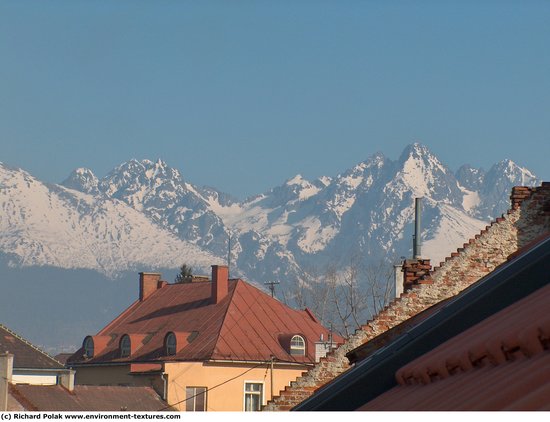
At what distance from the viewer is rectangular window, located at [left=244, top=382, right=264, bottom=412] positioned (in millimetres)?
65312

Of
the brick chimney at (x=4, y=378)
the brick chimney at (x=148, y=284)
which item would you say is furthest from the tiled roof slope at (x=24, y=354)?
the brick chimney at (x=148, y=284)

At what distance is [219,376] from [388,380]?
187ft

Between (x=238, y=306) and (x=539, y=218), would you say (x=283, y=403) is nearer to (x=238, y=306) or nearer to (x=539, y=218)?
(x=539, y=218)

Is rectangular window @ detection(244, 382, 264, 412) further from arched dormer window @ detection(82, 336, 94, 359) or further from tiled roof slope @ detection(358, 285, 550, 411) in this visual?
tiled roof slope @ detection(358, 285, 550, 411)

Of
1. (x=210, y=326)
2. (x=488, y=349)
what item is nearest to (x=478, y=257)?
(x=488, y=349)

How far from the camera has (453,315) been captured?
12.1 metres

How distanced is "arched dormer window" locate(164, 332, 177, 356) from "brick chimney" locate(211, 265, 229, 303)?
4.14m

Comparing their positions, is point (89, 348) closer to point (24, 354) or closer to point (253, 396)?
point (24, 354)

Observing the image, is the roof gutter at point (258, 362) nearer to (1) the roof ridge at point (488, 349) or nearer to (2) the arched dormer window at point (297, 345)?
(2) the arched dormer window at point (297, 345)

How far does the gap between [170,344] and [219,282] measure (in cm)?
509

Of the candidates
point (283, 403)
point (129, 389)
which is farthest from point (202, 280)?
point (283, 403)

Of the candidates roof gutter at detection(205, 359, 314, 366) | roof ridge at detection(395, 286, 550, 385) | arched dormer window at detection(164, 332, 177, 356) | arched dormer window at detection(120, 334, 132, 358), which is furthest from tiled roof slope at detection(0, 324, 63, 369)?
roof ridge at detection(395, 286, 550, 385)

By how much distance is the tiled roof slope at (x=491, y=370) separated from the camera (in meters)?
6.47

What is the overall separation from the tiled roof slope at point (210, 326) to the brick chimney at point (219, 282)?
0.41 meters
